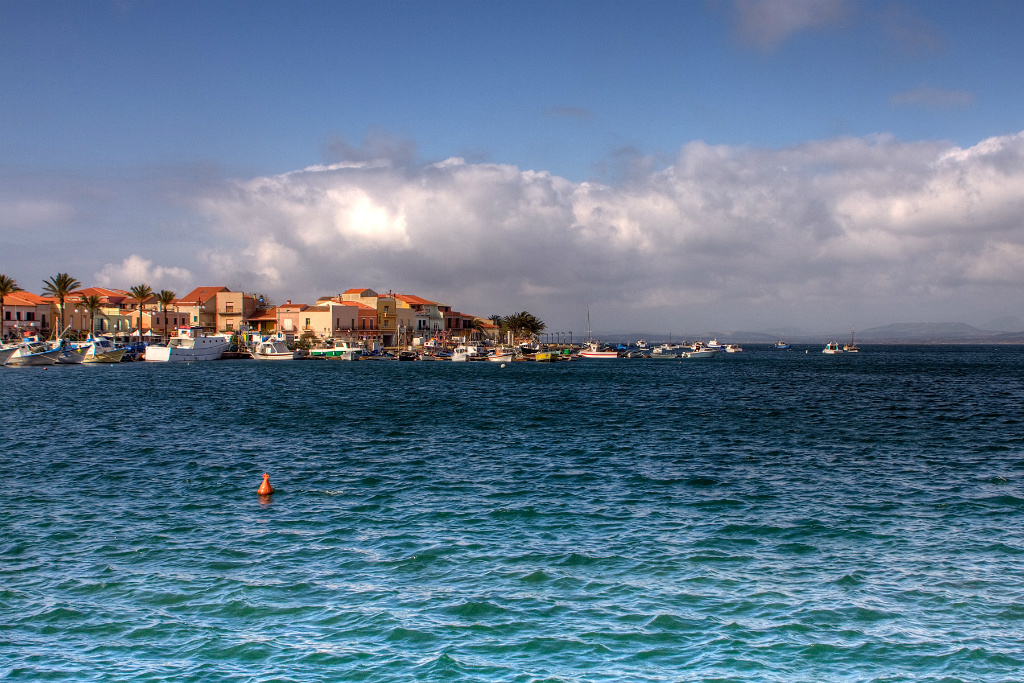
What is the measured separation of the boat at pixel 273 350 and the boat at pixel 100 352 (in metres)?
26.2

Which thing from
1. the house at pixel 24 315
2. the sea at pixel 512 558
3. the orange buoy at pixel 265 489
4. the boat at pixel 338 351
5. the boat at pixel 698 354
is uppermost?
the house at pixel 24 315

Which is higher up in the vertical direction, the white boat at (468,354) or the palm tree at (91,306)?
the palm tree at (91,306)

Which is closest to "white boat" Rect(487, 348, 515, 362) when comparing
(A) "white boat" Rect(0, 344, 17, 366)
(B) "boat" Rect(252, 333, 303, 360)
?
(B) "boat" Rect(252, 333, 303, 360)

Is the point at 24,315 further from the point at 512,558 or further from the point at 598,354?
the point at 512,558

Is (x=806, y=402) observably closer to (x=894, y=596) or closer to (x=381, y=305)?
(x=894, y=596)

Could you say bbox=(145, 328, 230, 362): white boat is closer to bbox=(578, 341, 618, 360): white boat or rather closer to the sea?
bbox=(578, 341, 618, 360): white boat

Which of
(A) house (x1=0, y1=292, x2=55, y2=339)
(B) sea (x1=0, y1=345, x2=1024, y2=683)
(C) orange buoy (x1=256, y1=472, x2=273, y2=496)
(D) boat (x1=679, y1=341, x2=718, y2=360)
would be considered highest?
(A) house (x1=0, y1=292, x2=55, y2=339)

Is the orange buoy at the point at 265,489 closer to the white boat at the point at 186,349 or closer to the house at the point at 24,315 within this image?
the white boat at the point at 186,349

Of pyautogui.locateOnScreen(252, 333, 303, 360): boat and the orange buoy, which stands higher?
pyautogui.locateOnScreen(252, 333, 303, 360): boat

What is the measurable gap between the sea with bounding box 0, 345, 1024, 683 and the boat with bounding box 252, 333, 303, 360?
10787 centimetres

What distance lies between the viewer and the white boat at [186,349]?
404ft

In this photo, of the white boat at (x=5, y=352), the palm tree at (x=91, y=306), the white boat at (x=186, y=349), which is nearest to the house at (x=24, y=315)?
the palm tree at (x=91, y=306)

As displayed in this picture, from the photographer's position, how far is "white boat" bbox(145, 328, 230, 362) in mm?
123250

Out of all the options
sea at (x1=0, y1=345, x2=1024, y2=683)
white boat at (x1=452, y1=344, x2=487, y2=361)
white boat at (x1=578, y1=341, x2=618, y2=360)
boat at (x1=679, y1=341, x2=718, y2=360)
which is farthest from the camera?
boat at (x1=679, y1=341, x2=718, y2=360)
